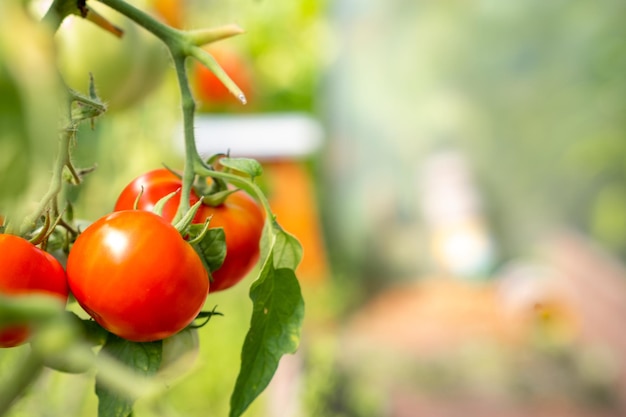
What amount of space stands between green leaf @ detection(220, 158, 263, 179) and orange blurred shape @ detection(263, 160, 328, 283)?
6.75 feet

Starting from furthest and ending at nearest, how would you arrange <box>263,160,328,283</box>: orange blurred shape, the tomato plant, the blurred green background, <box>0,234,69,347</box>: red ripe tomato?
<box>263,160,328,283</box>: orange blurred shape → the blurred green background → the tomato plant → <box>0,234,69,347</box>: red ripe tomato

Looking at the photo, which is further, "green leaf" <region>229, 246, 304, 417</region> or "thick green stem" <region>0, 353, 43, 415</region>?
"green leaf" <region>229, 246, 304, 417</region>

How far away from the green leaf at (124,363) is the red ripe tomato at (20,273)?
38 mm

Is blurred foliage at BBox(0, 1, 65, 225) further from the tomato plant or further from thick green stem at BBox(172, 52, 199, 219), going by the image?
the tomato plant

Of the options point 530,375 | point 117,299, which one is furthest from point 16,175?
point 530,375

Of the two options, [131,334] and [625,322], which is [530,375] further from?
[131,334]

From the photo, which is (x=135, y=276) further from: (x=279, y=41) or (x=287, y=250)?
(x=279, y=41)

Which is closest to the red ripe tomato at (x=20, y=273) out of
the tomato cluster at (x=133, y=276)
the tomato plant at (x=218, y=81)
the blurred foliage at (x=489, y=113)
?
the tomato cluster at (x=133, y=276)

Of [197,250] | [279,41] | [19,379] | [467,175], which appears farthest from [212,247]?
[279,41]

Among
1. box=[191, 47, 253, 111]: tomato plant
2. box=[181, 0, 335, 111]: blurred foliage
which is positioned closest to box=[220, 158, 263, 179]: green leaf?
box=[191, 47, 253, 111]: tomato plant

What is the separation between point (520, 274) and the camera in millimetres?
2102

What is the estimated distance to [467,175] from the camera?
2.21 metres

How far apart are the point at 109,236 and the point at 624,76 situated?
198 centimetres

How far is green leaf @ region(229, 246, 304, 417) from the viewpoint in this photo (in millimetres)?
302
